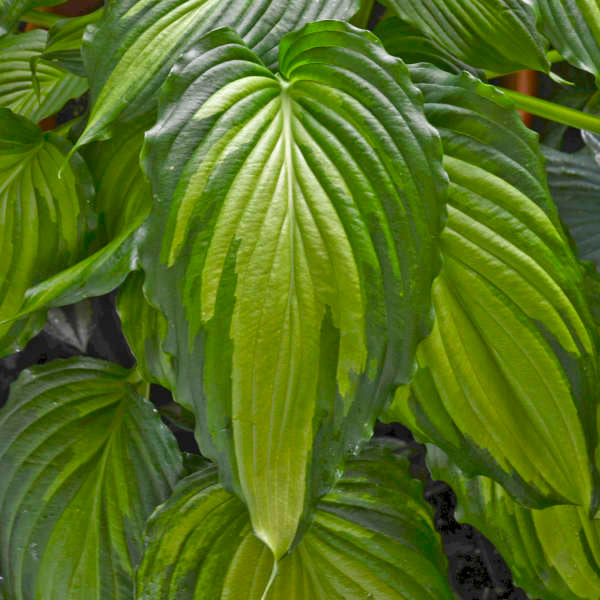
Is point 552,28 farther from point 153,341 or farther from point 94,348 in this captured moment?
point 94,348

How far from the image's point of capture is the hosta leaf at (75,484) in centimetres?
63

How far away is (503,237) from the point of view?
0.53m

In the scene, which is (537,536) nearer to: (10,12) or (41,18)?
(10,12)

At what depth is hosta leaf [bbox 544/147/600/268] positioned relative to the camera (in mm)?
812

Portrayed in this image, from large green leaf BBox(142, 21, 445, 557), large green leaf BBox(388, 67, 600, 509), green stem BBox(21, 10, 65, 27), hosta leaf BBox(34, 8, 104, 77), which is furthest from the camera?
green stem BBox(21, 10, 65, 27)

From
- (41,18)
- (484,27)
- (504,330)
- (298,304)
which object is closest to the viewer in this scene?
(298,304)

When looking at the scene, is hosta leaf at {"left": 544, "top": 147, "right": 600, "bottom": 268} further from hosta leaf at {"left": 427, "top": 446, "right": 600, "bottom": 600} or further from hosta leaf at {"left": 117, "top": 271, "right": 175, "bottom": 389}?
hosta leaf at {"left": 117, "top": 271, "right": 175, "bottom": 389}

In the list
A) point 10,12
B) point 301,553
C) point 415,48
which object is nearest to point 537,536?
point 301,553

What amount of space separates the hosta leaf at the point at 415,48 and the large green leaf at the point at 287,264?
23 centimetres

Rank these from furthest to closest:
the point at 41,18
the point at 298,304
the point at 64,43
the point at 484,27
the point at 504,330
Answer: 1. the point at 41,18
2. the point at 64,43
3. the point at 484,27
4. the point at 504,330
5. the point at 298,304

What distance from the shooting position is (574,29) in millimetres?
648

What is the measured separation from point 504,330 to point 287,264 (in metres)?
0.19

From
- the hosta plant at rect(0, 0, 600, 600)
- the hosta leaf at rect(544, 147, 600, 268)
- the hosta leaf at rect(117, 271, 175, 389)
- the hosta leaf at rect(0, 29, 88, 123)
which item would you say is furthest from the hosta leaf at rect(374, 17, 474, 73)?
the hosta leaf at rect(0, 29, 88, 123)

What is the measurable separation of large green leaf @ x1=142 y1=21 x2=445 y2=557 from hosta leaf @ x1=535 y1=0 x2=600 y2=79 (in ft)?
0.80
